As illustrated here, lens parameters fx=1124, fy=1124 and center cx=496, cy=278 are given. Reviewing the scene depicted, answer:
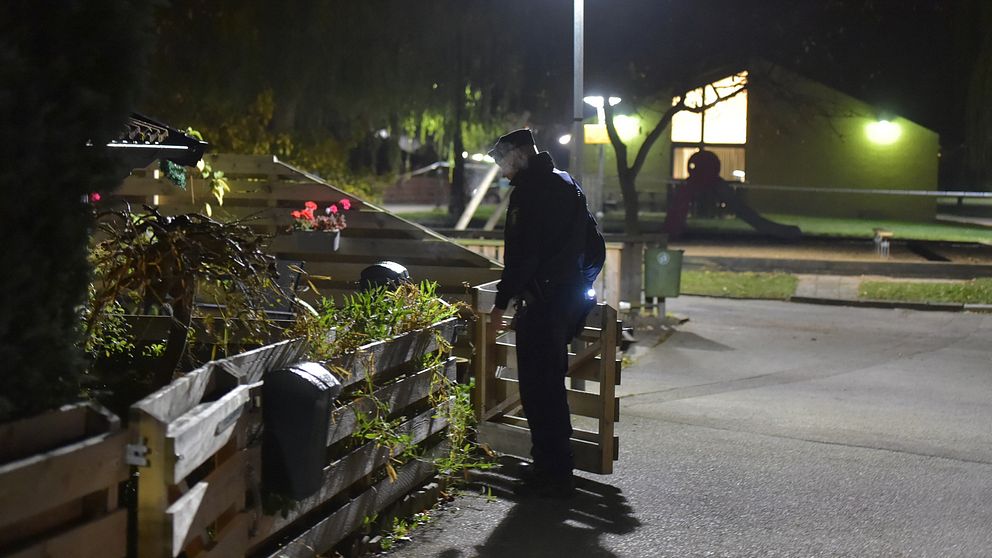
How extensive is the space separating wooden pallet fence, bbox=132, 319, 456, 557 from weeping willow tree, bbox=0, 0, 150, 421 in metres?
0.35

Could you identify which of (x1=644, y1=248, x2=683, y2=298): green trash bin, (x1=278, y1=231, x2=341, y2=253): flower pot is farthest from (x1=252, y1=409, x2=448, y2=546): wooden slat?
(x1=644, y1=248, x2=683, y2=298): green trash bin

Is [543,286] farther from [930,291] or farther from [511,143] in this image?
[930,291]

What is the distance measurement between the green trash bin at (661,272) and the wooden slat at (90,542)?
11377mm

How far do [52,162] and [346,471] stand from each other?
2.14 meters

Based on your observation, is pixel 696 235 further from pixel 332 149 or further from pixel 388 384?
pixel 388 384

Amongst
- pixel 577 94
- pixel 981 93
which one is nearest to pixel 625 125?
pixel 981 93

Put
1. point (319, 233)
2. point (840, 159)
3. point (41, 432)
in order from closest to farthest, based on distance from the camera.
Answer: point (41, 432)
point (319, 233)
point (840, 159)

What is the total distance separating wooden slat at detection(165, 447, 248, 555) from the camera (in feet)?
11.5

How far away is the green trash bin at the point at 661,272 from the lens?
14.3m

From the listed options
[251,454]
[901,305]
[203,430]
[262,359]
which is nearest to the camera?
[203,430]

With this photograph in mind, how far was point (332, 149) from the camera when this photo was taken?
2244 centimetres

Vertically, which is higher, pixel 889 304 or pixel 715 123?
pixel 715 123

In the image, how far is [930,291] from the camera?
1812 centimetres

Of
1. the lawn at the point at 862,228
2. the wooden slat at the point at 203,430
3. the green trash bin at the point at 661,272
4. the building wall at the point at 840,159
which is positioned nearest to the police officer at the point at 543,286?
the wooden slat at the point at 203,430
